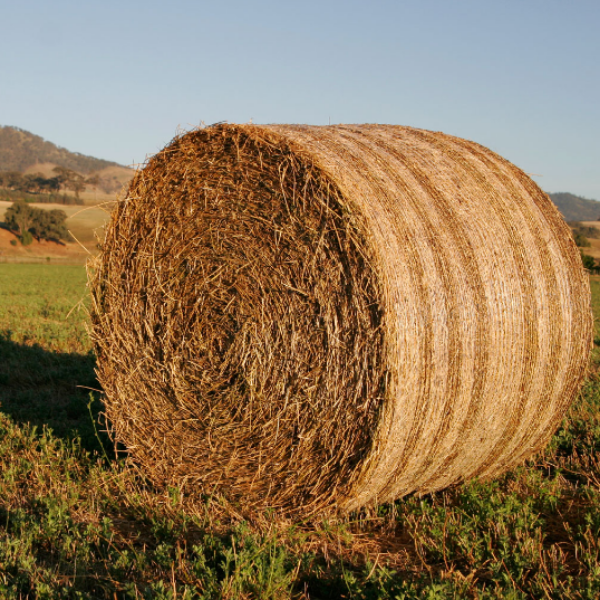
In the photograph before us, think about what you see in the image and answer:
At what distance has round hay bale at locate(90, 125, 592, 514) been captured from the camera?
3.86 m

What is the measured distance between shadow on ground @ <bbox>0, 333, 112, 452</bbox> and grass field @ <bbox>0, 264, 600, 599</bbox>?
26 cm

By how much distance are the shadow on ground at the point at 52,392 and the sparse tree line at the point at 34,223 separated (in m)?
58.0

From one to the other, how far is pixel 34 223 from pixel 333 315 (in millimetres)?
65761

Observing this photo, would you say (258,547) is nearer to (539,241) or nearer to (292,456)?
(292,456)

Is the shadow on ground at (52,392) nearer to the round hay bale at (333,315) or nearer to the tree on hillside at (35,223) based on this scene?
the round hay bale at (333,315)

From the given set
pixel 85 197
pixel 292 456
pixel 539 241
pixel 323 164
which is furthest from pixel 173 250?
pixel 85 197

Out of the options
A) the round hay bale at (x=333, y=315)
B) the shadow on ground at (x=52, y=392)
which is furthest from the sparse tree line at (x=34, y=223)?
the round hay bale at (x=333, y=315)

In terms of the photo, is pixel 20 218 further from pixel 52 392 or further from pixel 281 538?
pixel 281 538

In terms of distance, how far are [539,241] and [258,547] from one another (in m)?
2.97

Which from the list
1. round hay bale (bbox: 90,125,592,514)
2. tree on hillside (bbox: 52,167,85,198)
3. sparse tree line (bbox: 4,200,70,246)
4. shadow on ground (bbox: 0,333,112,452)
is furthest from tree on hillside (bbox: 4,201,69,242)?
round hay bale (bbox: 90,125,592,514)

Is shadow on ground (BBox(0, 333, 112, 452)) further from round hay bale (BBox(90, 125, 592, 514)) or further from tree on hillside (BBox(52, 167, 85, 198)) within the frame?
tree on hillside (BBox(52, 167, 85, 198))

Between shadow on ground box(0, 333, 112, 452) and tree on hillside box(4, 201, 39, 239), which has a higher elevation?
tree on hillside box(4, 201, 39, 239)

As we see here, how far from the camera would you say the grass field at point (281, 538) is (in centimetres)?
324

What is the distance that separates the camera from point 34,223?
63531 mm
